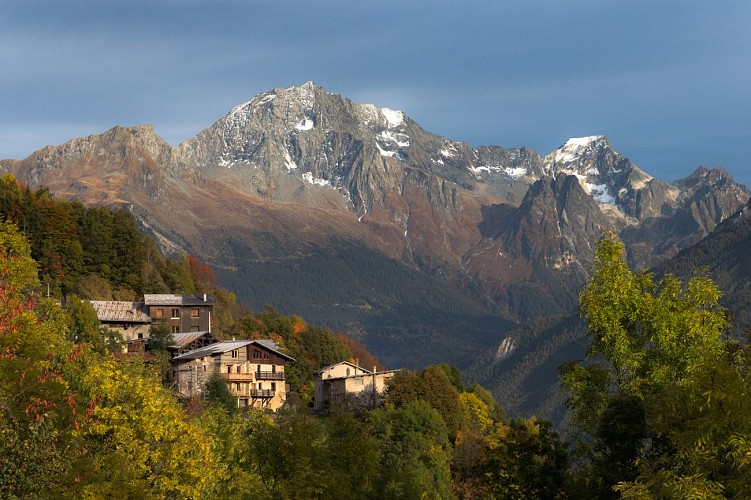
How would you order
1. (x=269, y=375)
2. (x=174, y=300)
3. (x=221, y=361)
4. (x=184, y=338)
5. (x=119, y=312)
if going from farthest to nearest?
1. (x=174, y=300)
2. (x=184, y=338)
3. (x=119, y=312)
4. (x=269, y=375)
5. (x=221, y=361)

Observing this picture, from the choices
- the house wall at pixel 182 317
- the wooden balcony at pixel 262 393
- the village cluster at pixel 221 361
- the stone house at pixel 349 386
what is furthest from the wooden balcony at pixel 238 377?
the house wall at pixel 182 317

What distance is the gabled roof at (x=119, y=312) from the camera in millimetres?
129125

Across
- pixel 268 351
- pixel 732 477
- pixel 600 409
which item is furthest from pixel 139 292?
pixel 732 477

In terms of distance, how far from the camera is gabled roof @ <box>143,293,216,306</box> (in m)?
138

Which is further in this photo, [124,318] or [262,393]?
[124,318]

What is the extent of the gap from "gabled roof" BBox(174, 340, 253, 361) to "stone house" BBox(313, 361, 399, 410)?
13.4 metres

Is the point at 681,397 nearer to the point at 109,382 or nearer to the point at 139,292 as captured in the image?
the point at 109,382

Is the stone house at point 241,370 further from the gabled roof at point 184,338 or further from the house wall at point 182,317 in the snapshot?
the house wall at point 182,317

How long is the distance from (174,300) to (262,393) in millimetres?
21002

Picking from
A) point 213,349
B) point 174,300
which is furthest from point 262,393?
point 174,300

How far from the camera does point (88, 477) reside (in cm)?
4441

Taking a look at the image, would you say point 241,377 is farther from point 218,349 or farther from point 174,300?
point 174,300

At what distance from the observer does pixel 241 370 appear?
126875 millimetres

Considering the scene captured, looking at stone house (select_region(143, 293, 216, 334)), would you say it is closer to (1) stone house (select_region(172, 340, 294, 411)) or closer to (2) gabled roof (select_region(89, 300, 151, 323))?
(2) gabled roof (select_region(89, 300, 151, 323))
